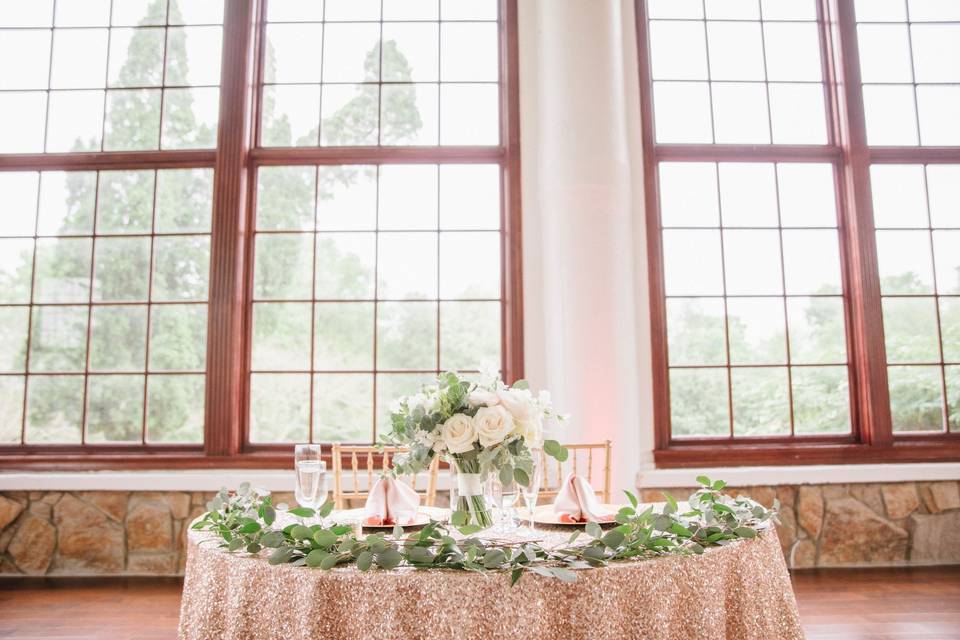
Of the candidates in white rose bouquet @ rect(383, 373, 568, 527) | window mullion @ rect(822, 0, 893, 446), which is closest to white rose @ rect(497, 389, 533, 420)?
white rose bouquet @ rect(383, 373, 568, 527)

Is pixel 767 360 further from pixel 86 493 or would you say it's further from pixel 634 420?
pixel 86 493

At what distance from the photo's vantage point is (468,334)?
11.5ft

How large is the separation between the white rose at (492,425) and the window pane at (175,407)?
2.58 metres

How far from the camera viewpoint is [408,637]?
1.14 meters

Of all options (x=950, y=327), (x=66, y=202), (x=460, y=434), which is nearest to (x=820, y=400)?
(x=950, y=327)

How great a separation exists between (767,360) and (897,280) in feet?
2.91

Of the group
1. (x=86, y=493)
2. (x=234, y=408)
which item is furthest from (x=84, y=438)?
(x=234, y=408)

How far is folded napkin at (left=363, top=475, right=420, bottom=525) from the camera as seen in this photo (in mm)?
1554

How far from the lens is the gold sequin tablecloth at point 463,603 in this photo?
1132mm

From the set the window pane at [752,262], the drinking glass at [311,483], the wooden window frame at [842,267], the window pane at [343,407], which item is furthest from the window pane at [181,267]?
the window pane at [752,262]

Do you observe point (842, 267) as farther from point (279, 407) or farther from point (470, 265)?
point (279, 407)

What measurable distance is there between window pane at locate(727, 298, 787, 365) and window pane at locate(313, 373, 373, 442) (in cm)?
203

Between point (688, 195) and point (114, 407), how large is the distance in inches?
133

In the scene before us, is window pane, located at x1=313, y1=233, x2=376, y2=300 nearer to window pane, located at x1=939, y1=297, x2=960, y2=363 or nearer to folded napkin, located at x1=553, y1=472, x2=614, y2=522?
folded napkin, located at x1=553, y1=472, x2=614, y2=522
